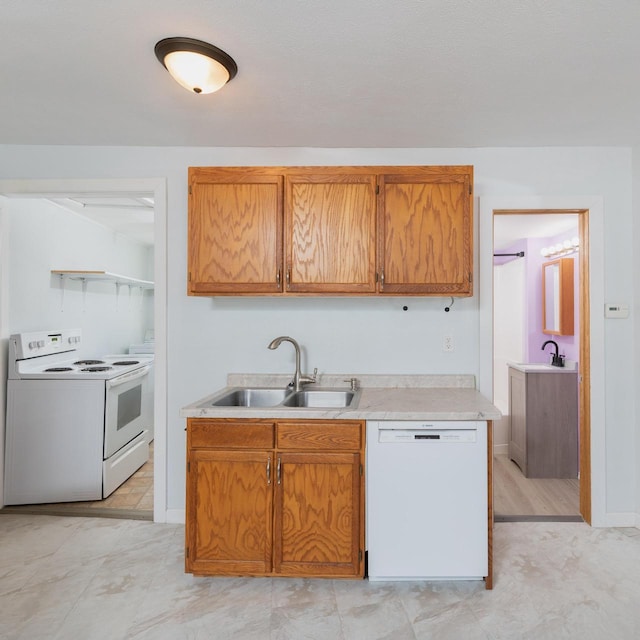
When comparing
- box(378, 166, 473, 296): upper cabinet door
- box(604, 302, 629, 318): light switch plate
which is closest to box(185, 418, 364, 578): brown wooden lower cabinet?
box(378, 166, 473, 296): upper cabinet door

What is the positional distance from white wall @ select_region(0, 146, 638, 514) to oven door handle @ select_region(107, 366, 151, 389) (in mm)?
628

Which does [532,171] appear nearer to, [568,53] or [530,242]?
[568,53]

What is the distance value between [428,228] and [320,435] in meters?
1.26

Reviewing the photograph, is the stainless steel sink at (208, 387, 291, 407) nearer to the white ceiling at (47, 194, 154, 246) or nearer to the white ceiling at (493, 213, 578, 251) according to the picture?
the white ceiling at (47, 194, 154, 246)

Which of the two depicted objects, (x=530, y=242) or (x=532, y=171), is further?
(x=530, y=242)

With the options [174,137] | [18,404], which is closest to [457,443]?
[174,137]

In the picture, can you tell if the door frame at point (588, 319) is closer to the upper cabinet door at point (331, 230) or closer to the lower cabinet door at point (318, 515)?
the upper cabinet door at point (331, 230)

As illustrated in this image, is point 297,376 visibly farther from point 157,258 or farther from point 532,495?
point 532,495

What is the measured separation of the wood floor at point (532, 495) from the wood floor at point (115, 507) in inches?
94.9

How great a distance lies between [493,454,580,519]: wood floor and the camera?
9.51ft

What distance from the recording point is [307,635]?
1.77 m

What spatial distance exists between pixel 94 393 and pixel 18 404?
0.48m

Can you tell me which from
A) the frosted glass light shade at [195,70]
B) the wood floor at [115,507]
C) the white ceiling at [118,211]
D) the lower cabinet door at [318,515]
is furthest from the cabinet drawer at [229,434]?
the white ceiling at [118,211]

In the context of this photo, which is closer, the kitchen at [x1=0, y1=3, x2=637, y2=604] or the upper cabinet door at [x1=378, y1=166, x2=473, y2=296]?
the upper cabinet door at [x1=378, y1=166, x2=473, y2=296]
